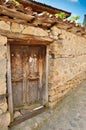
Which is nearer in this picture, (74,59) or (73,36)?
(73,36)

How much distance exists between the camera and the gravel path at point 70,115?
11.5 ft

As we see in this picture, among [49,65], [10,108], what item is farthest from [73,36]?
[10,108]

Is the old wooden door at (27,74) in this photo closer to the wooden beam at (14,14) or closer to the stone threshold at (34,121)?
the stone threshold at (34,121)

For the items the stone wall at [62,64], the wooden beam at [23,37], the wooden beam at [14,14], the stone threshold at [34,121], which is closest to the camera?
the wooden beam at [14,14]

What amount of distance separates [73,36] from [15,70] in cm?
272

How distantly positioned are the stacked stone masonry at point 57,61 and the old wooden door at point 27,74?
0.28m

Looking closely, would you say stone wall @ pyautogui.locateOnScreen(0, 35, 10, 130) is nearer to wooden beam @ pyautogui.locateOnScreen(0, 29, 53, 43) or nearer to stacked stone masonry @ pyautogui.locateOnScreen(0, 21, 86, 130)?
stacked stone masonry @ pyautogui.locateOnScreen(0, 21, 86, 130)

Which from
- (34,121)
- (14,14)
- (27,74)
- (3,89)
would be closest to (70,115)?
(34,121)

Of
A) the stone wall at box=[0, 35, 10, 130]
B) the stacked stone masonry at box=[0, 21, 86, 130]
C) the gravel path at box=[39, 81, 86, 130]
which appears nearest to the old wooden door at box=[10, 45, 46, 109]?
the stacked stone masonry at box=[0, 21, 86, 130]

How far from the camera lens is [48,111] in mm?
3990

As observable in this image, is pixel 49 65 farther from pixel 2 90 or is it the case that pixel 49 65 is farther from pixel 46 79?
pixel 2 90

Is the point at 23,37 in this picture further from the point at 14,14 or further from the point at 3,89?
the point at 3,89

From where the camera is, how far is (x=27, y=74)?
3672 millimetres

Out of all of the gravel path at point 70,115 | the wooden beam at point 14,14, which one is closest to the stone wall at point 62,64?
the gravel path at point 70,115
